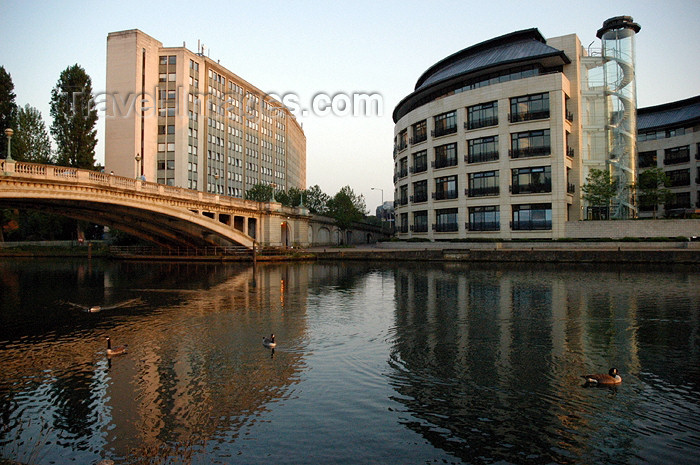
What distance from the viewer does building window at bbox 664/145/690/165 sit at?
7706cm

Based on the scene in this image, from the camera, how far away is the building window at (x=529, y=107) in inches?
2255

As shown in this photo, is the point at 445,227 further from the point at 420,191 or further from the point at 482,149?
the point at 482,149

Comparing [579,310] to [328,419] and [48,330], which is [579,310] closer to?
[328,419]

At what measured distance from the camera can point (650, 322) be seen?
18719 mm

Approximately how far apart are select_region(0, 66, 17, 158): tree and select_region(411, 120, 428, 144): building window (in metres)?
58.4

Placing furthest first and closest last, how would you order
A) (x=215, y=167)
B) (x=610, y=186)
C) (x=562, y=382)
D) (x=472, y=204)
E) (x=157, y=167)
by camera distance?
(x=215, y=167), (x=157, y=167), (x=472, y=204), (x=610, y=186), (x=562, y=382)

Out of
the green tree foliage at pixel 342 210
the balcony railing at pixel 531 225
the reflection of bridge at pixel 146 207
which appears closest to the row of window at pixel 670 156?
the balcony railing at pixel 531 225

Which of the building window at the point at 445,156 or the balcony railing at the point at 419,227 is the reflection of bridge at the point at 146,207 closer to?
the balcony railing at the point at 419,227

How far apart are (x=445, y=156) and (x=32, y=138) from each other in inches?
2784

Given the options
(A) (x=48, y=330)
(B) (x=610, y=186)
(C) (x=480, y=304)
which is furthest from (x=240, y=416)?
(B) (x=610, y=186)

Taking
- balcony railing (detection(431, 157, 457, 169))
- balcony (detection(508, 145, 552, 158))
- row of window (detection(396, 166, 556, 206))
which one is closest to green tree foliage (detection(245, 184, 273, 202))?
row of window (detection(396, 166, 556, 206))

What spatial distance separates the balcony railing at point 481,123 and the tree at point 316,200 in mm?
44328

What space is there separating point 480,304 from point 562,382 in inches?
474

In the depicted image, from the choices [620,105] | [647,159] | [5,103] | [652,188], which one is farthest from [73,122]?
[647,159]
